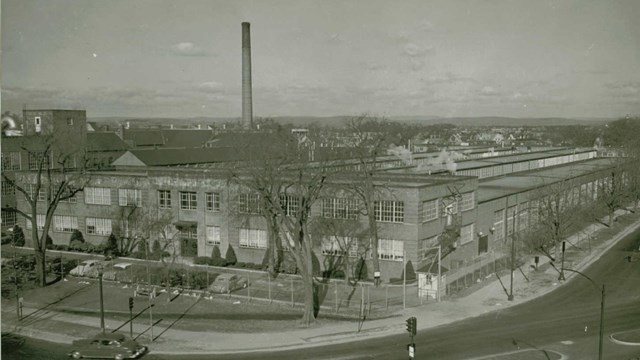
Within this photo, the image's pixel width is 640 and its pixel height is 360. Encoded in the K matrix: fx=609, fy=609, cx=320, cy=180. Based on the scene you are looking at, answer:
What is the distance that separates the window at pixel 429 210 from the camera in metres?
45.2

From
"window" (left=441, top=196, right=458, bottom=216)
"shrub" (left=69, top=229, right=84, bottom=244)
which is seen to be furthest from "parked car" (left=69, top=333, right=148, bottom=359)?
"shrub" (left=69, top=229, right=84, bottom=244)

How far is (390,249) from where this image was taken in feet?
149

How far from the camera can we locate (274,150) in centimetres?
4747

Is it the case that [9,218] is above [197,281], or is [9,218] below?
above

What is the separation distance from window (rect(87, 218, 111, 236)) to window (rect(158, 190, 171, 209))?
6169 mm

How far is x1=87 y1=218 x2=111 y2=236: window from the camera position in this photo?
2261 inches

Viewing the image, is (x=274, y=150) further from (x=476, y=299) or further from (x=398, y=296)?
(x=476, y=299)

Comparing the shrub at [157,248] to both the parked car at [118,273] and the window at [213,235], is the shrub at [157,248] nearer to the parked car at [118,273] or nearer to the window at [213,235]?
the parked car at [118,273]

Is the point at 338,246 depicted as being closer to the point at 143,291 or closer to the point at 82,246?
the point at 143,291

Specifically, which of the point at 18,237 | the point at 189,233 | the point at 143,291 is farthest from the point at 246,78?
the point at 143,291

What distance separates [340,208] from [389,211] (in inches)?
159

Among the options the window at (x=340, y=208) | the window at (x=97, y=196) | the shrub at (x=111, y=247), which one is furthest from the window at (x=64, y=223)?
the window at (x=340, y=208)

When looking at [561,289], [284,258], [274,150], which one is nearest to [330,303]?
[284,258]

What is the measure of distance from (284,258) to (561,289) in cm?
2089
